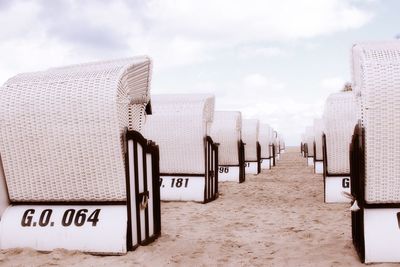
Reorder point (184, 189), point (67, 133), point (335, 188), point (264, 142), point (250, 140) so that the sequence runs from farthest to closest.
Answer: point (264, 142) < point (250, 140) < point (184, 189) < point (335, 188) < point (67, 133)

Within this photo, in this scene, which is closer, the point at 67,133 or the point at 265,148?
the point at 67,133

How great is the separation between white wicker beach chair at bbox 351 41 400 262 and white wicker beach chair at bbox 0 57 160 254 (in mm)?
2636

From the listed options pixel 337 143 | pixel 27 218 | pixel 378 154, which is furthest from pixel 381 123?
pixel 337 143

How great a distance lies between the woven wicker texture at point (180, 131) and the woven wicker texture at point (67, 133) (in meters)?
5.01

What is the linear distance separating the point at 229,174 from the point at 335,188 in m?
6.59

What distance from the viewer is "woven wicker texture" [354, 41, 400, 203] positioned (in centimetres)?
495

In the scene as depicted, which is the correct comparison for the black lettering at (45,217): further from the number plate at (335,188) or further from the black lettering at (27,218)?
the number plate at (335,188)

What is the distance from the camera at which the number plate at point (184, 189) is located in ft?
35.8

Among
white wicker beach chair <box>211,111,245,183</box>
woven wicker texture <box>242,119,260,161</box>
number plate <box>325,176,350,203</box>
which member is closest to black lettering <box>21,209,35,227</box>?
number plate <box>325,176,350,203</box>

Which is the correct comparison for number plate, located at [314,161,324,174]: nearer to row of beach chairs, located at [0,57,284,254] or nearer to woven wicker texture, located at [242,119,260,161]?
woven wicker texture, located at [242,119,260,161]

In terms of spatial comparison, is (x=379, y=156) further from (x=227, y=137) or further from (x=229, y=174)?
(x=229, y=174)

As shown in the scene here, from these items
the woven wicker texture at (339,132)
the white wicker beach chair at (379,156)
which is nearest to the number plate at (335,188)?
the woven wicker texture at (339,132)

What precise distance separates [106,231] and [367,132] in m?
3.10

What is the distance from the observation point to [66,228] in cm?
567
